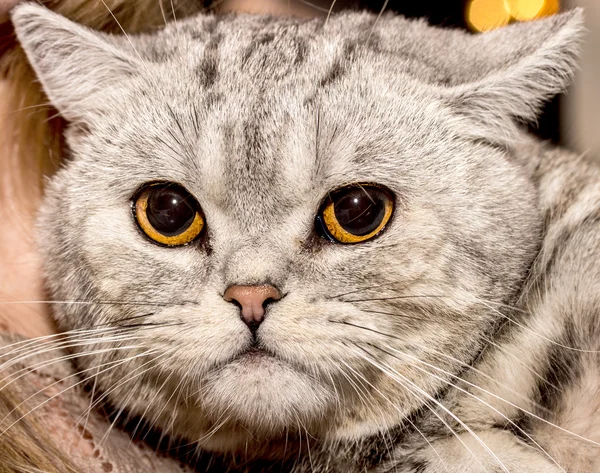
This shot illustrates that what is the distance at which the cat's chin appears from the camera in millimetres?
857

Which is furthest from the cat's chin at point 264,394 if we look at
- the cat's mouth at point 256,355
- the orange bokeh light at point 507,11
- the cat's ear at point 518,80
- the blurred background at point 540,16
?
the orange bokeh light at point 507,11

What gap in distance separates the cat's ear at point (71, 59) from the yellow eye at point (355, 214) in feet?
1.39

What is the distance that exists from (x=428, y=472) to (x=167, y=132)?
638 millimetres

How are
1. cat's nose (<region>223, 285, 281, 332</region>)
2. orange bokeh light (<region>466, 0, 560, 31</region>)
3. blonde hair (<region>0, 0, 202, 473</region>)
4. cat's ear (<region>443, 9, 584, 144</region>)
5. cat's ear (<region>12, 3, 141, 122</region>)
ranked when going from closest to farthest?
cat's nose (<region>223, 285, 281, 332</region>) → cat's ear (<region>443, 9, 584, 144</region>) → cat's ear (<region>12, 3, 141, 122</region>) → blonde hair (<region>0, 0, 202, 473</region>) → orange bokeh light (<region>466, 0, 560, 31</region>)

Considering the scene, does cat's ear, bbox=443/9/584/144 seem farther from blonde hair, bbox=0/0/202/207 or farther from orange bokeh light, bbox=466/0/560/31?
blonde hair, bbox=0/0/202/207

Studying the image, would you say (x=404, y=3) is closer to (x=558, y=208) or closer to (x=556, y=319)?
(x=558, y=208)

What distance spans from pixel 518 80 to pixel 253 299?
54cm

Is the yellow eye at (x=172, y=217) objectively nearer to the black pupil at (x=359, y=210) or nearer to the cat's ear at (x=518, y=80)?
the black pupil at (x=359, y=210)

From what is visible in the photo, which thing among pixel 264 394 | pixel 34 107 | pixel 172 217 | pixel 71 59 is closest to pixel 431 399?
pixel 264 394

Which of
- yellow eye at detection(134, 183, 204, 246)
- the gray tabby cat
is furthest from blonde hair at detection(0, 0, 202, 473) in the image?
yellow eye at detection(134, 183, 204, 246)

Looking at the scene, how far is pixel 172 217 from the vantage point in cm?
97

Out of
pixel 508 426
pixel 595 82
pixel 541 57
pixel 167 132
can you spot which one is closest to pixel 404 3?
pixel 595 82

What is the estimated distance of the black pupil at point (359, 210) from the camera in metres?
0.92

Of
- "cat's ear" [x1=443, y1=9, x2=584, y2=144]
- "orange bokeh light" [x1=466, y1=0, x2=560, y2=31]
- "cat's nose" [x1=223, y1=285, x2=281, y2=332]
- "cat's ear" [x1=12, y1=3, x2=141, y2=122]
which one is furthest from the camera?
"orange bokeh light" [x1=466, y1=0, x2=560, y2=31]
